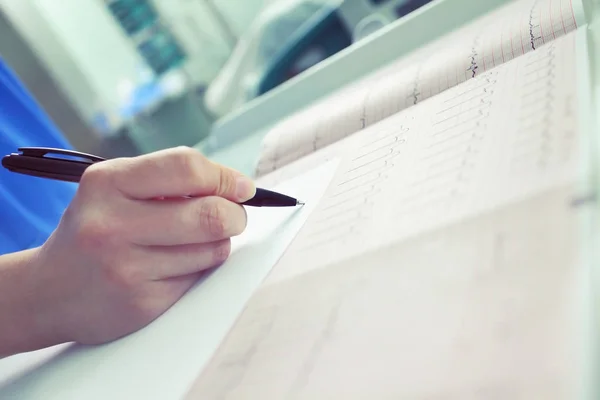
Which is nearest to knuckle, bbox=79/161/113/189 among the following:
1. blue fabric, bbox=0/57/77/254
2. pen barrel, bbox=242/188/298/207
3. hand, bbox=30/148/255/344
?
hand, bbox=30/148/255/344

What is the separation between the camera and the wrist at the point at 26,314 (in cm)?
37

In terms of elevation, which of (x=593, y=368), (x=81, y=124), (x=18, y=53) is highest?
(x=18, y=53)

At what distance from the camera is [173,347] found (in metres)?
0.30

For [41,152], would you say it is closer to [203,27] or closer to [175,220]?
[175,220]

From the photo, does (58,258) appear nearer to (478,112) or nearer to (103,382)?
(103,382)

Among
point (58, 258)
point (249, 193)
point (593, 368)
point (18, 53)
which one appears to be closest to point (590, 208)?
point (593, 368)

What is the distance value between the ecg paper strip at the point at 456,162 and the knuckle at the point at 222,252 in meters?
0.07

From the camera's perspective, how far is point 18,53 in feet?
6.43

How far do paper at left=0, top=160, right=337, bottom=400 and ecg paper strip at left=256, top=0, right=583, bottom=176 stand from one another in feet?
0.27

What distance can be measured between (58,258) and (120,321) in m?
0.07

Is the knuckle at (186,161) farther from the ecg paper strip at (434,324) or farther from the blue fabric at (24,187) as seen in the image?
the blue fabric at (24,187)

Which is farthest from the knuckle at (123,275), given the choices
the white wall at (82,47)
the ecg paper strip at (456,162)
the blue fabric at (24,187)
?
the white wall at (82,47)

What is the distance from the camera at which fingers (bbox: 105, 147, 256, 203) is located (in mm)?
335

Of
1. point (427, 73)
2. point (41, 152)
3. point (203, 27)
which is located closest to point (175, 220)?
point (41, 152)
